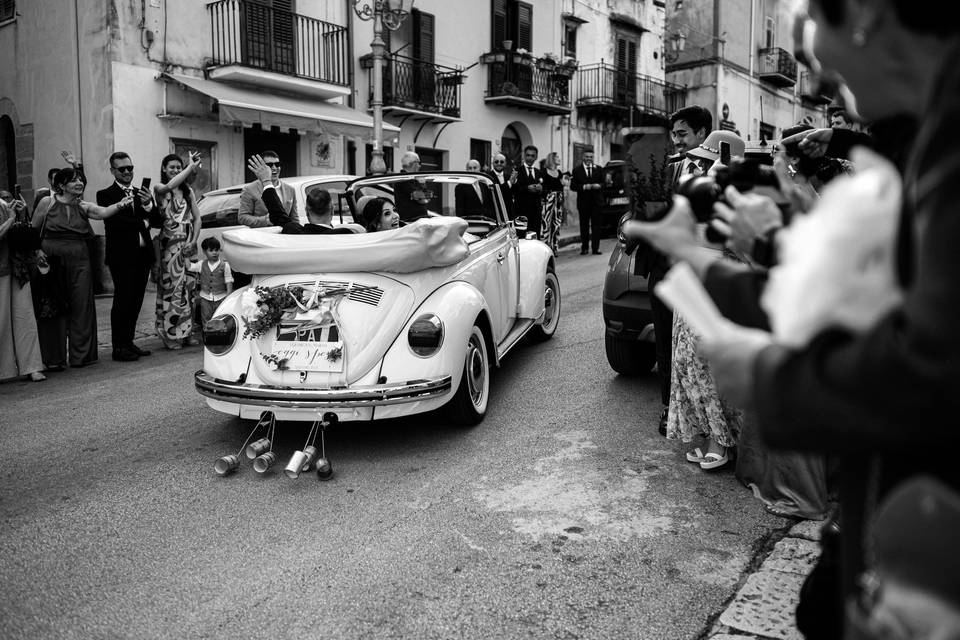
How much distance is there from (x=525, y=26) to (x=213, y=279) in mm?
17519

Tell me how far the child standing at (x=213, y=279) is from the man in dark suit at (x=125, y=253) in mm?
603

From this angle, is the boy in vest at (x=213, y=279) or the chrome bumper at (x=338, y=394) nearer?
the chrome bumper at (x=338, y=394)

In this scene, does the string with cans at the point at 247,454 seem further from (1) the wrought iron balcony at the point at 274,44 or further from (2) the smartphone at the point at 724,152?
(1) the wrought iron balcony at the point at 274,44

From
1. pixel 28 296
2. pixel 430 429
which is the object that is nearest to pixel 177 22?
pixel 28 296

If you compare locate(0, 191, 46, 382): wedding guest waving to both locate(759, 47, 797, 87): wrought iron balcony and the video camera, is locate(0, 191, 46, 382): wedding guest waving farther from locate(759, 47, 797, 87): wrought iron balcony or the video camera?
locate(759, 47, 797, 87): wrought iron balcony

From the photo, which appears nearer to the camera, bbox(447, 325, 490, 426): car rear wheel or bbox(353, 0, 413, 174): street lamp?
bbox(447, 325, 490, 426): car rear wheel

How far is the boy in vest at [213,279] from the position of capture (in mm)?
8625

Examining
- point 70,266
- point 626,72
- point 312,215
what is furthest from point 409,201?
point 626,72

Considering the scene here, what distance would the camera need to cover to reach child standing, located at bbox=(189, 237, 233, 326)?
8.62 meters

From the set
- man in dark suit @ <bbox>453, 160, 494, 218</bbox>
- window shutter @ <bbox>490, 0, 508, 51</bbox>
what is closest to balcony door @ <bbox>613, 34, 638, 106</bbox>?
window shutter @ <bbox>490, 0, 508, 51</bbox>

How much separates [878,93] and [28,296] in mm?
7724

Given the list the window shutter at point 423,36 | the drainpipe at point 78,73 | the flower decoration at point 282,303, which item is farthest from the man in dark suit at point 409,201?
the window shutter at point 423,36

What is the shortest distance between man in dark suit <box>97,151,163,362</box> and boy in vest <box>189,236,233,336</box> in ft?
1.98

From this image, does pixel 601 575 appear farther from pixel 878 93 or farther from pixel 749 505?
pixel 878 93
